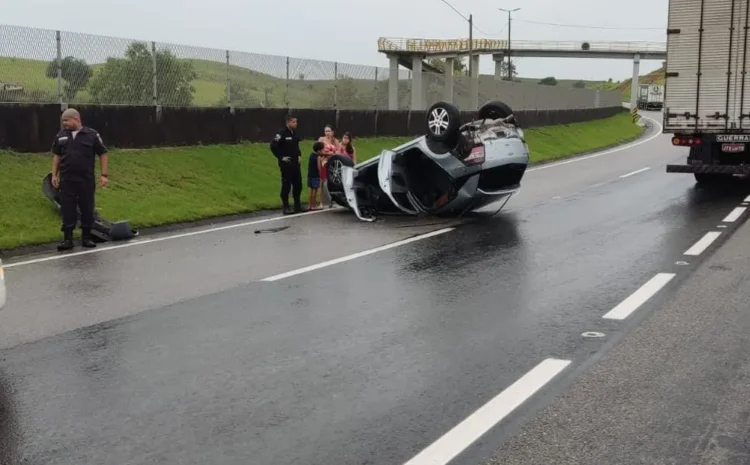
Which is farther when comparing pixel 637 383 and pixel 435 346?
pixel 435 346

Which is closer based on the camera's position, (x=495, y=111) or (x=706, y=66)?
(x=495, y=111)

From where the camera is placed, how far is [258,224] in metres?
12.7

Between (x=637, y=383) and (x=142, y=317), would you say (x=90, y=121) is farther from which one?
(x=637, y=383)

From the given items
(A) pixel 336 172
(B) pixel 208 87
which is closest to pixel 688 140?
(A) pixel 336 172

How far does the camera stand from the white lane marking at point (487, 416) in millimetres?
3801

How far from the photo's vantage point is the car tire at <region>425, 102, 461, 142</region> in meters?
12.0

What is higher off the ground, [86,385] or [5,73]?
[5,73]

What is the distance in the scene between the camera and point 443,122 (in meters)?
12.1

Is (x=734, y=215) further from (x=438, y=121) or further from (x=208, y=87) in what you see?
(x=208, y=87)

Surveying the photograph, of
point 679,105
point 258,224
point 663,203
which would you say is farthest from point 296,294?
point 679,105

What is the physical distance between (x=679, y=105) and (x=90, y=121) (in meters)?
11.1

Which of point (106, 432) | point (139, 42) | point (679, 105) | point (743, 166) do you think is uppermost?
point (139, 42)

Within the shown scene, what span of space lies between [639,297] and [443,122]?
18.7ft

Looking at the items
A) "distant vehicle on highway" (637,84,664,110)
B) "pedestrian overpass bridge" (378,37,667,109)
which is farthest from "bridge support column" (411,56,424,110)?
"distant vehicle on highway" (637,84,664,110)
